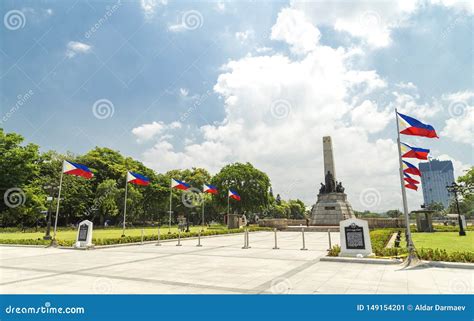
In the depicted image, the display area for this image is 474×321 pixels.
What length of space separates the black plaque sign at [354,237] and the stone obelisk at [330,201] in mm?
28476

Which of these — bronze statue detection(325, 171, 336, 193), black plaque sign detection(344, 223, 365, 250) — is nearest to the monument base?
bronze statue detection(325, 171, 336, 193)

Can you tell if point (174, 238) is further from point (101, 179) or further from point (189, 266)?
point (101, 179)

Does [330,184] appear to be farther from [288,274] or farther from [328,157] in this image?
[288,274]

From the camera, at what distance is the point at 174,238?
2414 cm

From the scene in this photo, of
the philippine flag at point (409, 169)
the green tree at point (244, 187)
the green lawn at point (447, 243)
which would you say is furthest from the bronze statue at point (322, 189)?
the philippine flag at point (409, 169)

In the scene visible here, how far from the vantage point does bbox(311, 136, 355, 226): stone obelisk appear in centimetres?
3917

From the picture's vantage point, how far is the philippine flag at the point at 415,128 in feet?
37.0

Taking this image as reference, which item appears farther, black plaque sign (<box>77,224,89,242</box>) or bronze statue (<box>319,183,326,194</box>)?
bronze statue (<box>319,183,326,194</box>)

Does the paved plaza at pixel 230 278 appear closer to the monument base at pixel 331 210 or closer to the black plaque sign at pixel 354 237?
the black plaque sign at pixel 354 237

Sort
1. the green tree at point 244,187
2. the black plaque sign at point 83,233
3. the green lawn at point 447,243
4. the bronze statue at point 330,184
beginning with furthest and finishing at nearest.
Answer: the green tree at point 244,187 → the bronze statue at point 330,184 → the black plaque sign at point 83,233 → the green lawn at point 447,243

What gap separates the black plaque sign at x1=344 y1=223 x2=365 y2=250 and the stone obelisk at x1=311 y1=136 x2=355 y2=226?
2848cm

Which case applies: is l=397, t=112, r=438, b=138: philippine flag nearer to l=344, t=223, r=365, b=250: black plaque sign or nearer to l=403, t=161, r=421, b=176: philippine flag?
l=403, t=161, r=421, b=176: philippine flag
